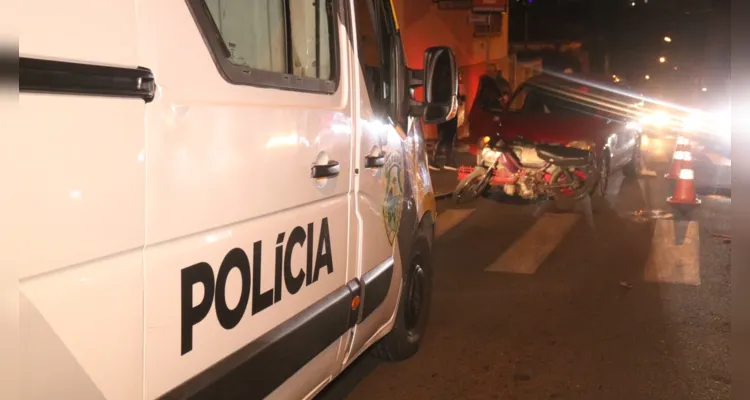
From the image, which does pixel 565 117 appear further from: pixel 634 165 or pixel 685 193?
pixel 634 165

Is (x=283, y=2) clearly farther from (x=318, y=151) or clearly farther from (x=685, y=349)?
(x=685, y=349)

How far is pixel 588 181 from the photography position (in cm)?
975

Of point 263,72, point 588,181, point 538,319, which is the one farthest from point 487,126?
point 263,72

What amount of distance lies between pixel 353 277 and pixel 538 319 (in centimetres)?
249

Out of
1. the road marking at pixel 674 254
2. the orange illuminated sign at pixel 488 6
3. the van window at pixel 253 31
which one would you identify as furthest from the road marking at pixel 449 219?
the orange illuminated sign at pixel 488 6

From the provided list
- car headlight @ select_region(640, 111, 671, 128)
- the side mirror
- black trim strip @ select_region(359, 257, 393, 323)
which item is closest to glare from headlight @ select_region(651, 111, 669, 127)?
car headlight @ select_region(640, 111, 671, 128)

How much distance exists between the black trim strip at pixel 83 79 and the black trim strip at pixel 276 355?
88 centimetres

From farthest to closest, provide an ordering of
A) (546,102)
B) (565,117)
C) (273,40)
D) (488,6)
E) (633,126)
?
(488,6), (633,126), (546,102), (565,117), (273,40)

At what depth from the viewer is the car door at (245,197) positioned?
1993 mm

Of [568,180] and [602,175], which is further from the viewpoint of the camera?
[602,175]

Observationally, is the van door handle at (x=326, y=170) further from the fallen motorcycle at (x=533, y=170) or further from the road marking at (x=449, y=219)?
the fallen motorcycle at (x=533, y=170)

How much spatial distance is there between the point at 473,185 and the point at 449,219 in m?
0.87

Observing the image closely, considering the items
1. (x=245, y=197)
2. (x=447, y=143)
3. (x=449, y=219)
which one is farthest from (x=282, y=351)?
(x=447, y=143)

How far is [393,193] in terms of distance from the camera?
400 centimetres
